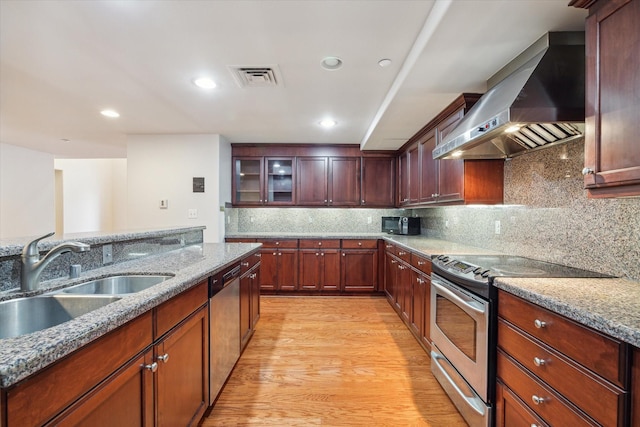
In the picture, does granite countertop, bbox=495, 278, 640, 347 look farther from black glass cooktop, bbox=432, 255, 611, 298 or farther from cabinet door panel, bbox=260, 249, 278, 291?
cabinet door panel, bbox=260, 249, 278, 291

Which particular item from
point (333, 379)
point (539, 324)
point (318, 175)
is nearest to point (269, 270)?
point (318, 175)

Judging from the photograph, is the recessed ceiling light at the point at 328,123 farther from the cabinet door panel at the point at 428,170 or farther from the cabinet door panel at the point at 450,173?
the cabinet door panel at the point at 450,173

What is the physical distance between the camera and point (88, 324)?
0.83 metres

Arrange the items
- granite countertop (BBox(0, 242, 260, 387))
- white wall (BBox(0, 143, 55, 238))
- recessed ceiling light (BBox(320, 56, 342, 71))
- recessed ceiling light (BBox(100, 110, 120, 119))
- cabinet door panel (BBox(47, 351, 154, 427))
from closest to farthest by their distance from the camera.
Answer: granite countertop (BBox(0, 242, 260, 387)) < cabinet door panel (BBox(47, 351, 154, 427)) < recessed ceiling light (BBox(320, 56, 342, 71)) < recessed ceiling light (BBox(100, 110, 120, 119)) < white wall (BBox(0, 143, 55, 238))

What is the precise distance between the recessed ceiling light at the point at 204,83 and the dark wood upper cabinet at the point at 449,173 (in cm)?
208

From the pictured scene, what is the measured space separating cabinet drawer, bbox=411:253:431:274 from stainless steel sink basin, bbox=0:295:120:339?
2.11 meters

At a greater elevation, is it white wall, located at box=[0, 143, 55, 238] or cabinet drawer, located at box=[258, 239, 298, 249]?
white wall, located at box=[0, 143, 55, 238]

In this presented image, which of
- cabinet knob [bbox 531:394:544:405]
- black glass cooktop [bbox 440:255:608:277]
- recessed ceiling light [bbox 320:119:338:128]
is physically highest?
recessed ceiling light [bbox 320:119:338:128]

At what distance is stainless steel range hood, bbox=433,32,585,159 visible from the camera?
148 cm

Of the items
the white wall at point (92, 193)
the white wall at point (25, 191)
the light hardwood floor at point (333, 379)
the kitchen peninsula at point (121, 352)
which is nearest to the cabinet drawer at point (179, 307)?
the kitchen peninsula at point (121, 352)

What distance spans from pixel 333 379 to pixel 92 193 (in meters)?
8.08

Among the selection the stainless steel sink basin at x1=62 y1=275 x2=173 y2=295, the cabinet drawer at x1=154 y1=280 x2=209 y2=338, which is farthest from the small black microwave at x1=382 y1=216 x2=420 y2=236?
the stainless steel sink basin at x1=62 y1=275 x2=173 y2=295

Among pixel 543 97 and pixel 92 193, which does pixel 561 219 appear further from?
pixel 92 193

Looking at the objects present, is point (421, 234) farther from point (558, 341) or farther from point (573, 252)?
point (558, 341)
